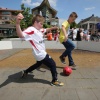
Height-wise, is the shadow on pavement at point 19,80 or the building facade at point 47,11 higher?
the building facade at point 47,11

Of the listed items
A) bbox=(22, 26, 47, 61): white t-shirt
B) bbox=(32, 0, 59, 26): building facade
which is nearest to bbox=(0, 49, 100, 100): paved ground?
bbox=(22, 26, 47, 61): white t-shirt

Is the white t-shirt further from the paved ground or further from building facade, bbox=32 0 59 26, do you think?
building facade, bbox=32 0 59 26

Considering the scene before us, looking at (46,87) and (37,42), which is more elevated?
(37,42)

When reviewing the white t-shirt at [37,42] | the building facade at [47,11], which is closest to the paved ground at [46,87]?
the white t-shirt at [37,42]

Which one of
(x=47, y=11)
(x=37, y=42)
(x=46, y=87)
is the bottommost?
(x=46, y=87)

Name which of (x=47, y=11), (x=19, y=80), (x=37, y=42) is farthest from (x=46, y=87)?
(x=47, y=11)

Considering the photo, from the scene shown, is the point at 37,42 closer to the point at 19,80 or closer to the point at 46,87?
the point at 46,87

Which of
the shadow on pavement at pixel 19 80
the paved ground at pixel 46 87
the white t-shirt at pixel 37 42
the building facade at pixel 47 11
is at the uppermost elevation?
the building facade at pixel 47 11

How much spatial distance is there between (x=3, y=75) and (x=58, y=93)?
2238mm

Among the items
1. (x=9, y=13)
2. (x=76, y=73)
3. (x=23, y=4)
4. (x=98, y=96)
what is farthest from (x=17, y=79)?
(x=9, y=13)

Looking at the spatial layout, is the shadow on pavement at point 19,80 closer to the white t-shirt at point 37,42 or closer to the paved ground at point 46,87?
the paved ground at point 46,87

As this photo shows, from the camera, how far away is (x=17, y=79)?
196 inches

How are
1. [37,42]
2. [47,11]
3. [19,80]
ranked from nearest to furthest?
1. [37,42]
2. [19,80]
3. [47,11]

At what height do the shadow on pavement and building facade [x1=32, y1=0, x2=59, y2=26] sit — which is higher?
building facade [x1=32, y1=0, x2=59, y2=26]
